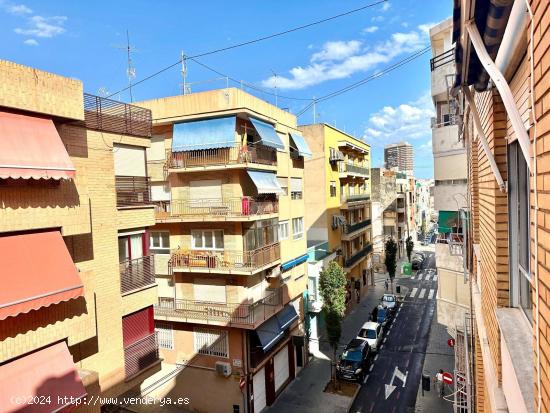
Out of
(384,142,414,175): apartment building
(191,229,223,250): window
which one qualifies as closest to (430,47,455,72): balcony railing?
(191,229,223,250): window

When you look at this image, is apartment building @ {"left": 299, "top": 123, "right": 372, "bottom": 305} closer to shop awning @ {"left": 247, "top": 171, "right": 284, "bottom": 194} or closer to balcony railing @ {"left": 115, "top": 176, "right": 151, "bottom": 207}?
shop awning @ {"left": 247, "top": 171, "right": 284, "bottom": 194}

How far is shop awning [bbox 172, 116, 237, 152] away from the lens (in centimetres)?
1738

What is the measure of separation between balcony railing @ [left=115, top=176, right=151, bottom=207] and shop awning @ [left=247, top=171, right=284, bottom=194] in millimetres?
5578

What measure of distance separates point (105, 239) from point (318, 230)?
19.7m

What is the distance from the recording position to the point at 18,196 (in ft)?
27.8

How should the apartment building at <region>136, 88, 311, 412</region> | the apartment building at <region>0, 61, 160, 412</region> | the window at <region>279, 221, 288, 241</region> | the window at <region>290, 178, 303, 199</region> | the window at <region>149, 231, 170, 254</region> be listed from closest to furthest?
the apartment building at <region>0, 61, 160, 412</region>, the apartment building at <region>136, 88, 311, 412</region>, the window at <region>149, 231, 170, 254</region>, the window at <region>279, 221, 288, 241</region>, the window at <region>290, 178, 303, 199</region>

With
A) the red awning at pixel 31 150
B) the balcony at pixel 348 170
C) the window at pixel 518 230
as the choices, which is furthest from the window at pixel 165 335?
the balcony at pixel 348 170

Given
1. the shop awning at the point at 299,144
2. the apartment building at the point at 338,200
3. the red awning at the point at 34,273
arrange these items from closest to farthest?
1. the red awning at the point at 34,273
2. the shop awning at the point at 299,144
3. the apartment building at the point at 338,200

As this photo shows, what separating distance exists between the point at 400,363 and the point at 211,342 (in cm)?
1180

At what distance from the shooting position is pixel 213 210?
706 inches

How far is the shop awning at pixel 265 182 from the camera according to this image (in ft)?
57.7

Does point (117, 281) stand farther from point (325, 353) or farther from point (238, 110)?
point (325, 353)

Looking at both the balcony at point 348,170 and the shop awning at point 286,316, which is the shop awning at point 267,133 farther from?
the balcony at point 348,170

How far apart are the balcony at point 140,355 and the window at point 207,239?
6.04m
